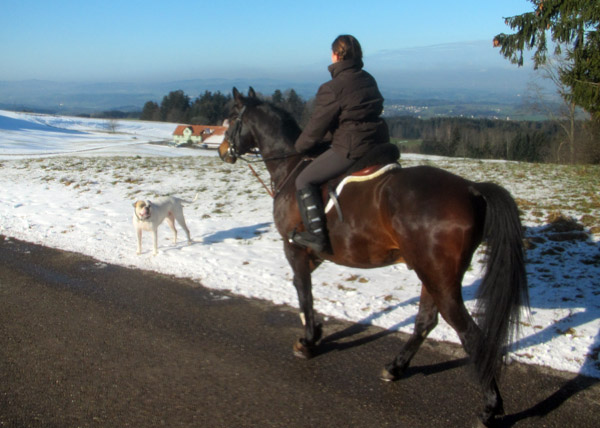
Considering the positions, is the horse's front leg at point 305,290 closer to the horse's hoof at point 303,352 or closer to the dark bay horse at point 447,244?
the horse's hoof at point 303,352

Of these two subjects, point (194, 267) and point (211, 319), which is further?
point (194, 267)

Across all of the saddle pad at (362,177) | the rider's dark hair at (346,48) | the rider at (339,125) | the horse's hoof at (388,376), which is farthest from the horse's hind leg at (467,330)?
the rider's dark hair at (346,48)

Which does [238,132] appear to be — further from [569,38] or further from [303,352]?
[569,38]

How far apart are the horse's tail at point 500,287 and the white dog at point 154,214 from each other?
6397 mm

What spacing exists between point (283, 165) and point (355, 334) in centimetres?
206

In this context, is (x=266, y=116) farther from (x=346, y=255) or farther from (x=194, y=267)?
(x=194, y=267)

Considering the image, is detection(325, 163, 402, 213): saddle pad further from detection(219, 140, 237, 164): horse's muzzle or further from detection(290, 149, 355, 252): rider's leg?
detection(219, 140, 237, 164): horse's muzzle

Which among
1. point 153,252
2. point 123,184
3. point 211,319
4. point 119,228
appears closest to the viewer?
point 211,319

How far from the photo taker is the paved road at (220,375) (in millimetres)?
4039

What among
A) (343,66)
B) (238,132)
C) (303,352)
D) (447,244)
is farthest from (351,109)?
(303,352)

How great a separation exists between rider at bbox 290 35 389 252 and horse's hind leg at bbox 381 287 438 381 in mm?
1116

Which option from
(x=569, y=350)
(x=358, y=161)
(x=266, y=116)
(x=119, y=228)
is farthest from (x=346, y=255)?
(x=119, y=228)

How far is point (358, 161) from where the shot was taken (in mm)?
4816

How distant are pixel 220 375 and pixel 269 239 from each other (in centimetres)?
509
